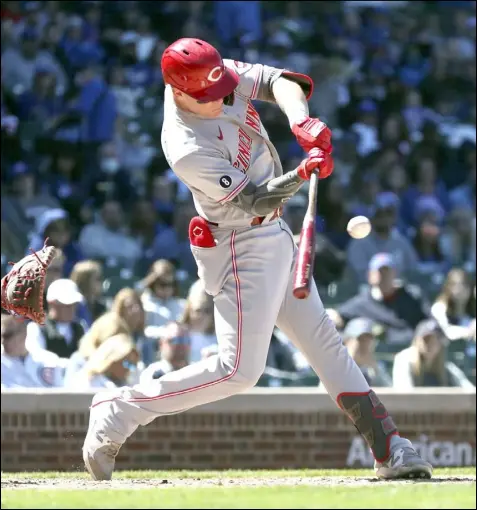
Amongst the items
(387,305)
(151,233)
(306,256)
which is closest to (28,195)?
(151,233)

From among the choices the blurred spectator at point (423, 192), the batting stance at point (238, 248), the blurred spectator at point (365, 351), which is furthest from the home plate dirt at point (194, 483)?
the blurred spectator at point (423, 192)

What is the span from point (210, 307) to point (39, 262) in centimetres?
397

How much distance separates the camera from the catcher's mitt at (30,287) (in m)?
6.11

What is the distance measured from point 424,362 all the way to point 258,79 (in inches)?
170

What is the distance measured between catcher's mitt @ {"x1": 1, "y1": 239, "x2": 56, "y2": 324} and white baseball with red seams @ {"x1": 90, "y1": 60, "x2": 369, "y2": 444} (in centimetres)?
56

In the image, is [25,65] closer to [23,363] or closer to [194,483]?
[23,363]

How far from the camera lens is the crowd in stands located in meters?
9.62

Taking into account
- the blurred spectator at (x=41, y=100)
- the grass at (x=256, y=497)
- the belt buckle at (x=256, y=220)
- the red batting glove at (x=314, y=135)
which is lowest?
the grass at (x=256, y=497)

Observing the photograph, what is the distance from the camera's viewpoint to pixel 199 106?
218 inches

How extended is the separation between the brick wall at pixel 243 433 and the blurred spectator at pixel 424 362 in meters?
0.39

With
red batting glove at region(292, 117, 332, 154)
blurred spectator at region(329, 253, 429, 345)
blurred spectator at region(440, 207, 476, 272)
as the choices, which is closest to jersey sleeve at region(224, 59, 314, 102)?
red batting glove at region(292, 117, 332, 154)

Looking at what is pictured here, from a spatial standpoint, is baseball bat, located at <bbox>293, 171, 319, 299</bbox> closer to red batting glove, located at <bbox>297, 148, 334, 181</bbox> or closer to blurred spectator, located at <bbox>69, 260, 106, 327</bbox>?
red batting glove, located at <bbox>297, 148, 334, 181</bbox>

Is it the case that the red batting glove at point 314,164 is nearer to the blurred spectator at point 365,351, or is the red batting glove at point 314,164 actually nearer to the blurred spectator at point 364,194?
the blurred spectator at point 365,351

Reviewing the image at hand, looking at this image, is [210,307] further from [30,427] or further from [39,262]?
[39,262]
